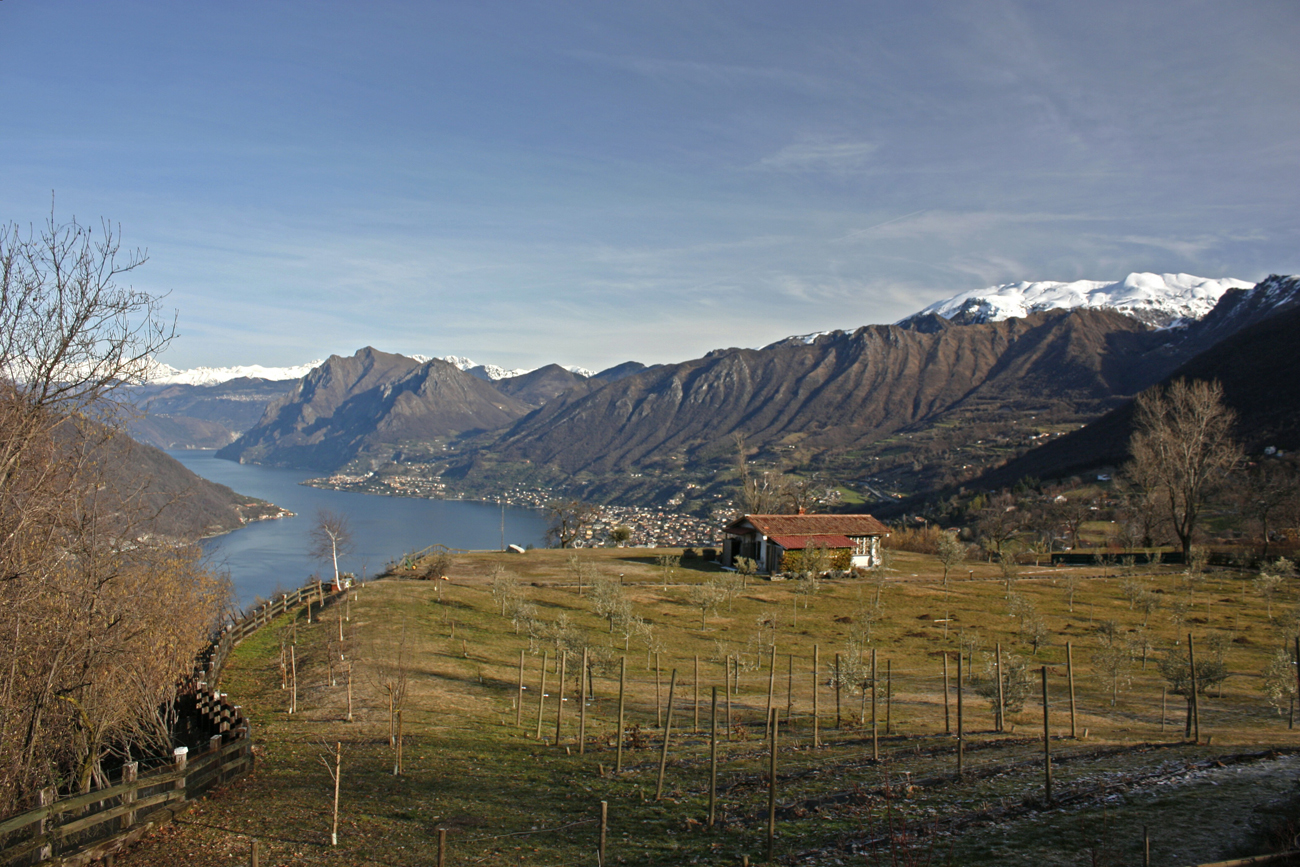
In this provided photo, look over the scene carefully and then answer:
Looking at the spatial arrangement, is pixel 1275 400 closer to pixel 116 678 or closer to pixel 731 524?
pixel 731 524

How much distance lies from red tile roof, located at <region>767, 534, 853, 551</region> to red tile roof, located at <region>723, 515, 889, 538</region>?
616 millimetres

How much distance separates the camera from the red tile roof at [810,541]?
53.9m

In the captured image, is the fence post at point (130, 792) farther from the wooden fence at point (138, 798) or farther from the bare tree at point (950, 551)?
the bare tree at point (950, 551)

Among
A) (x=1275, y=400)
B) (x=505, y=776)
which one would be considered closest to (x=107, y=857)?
(x=505, y=776)

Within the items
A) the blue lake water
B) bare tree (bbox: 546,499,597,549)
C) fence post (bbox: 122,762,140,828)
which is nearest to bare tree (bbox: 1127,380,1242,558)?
bare tree (bbox: 546,499,597,549)

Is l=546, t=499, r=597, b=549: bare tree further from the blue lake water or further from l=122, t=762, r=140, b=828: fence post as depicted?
l=122, t=762, r=140, b=828: fence post

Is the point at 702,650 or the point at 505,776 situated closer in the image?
the point at 505,776

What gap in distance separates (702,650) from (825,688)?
6.98 meters

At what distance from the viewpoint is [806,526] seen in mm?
58094

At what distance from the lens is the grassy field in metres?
10.5

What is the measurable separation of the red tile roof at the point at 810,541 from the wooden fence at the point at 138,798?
137 ft

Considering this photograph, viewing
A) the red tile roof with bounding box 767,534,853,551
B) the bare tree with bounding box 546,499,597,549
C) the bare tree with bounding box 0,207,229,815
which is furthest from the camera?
the bare tree with bounding box 546,499,597,549

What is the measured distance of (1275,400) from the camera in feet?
448

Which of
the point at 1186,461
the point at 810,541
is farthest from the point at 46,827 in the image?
the point at 1186,461
